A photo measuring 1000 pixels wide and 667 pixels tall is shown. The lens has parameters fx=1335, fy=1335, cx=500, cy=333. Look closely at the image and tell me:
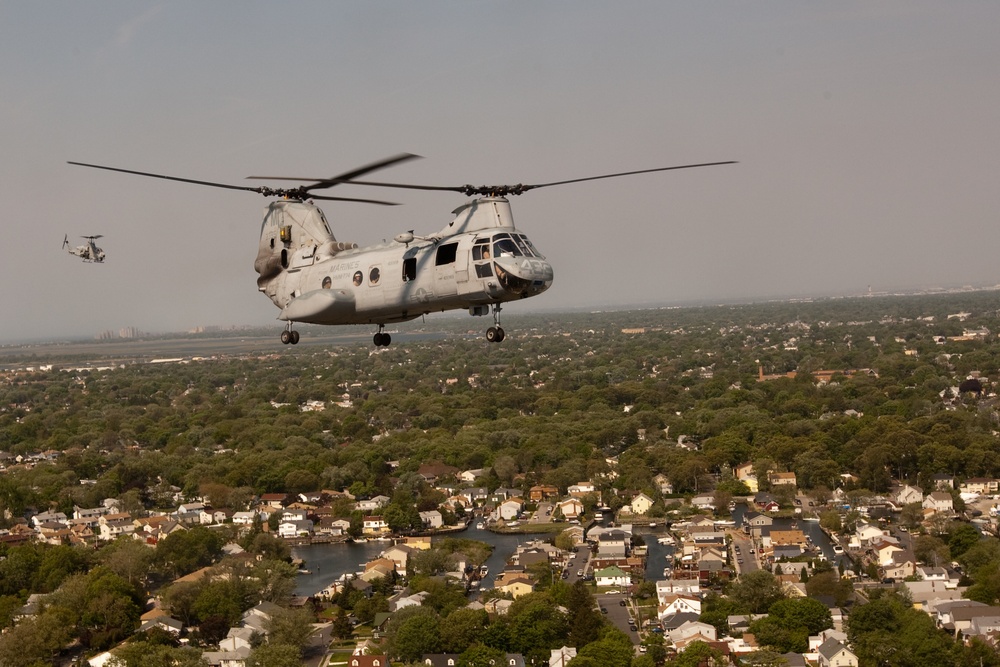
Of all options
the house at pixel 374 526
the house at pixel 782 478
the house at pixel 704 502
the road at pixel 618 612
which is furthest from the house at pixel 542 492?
the road at pixel 618 612

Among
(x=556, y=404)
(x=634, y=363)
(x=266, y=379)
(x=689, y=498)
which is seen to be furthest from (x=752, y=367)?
(x=689, y=498)

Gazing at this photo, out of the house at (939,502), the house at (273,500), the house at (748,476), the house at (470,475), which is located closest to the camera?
the house at (939,502)

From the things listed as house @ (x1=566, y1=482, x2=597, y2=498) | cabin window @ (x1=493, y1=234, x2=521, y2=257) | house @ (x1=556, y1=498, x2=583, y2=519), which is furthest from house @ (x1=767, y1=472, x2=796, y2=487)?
cabin window @ (x1=493, y1=234, x2=521, y2=257)

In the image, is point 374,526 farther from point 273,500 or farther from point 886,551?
point 886,551

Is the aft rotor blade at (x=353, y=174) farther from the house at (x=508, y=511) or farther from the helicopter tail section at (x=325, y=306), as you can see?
the house at (x=508, y=511)

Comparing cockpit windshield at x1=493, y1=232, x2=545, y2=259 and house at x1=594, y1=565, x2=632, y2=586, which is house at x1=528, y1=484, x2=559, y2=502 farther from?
cockpit windshield at x1=493, y1=232, x2=545, y2=259

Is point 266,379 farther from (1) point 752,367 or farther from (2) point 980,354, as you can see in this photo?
(2) point 980,354
